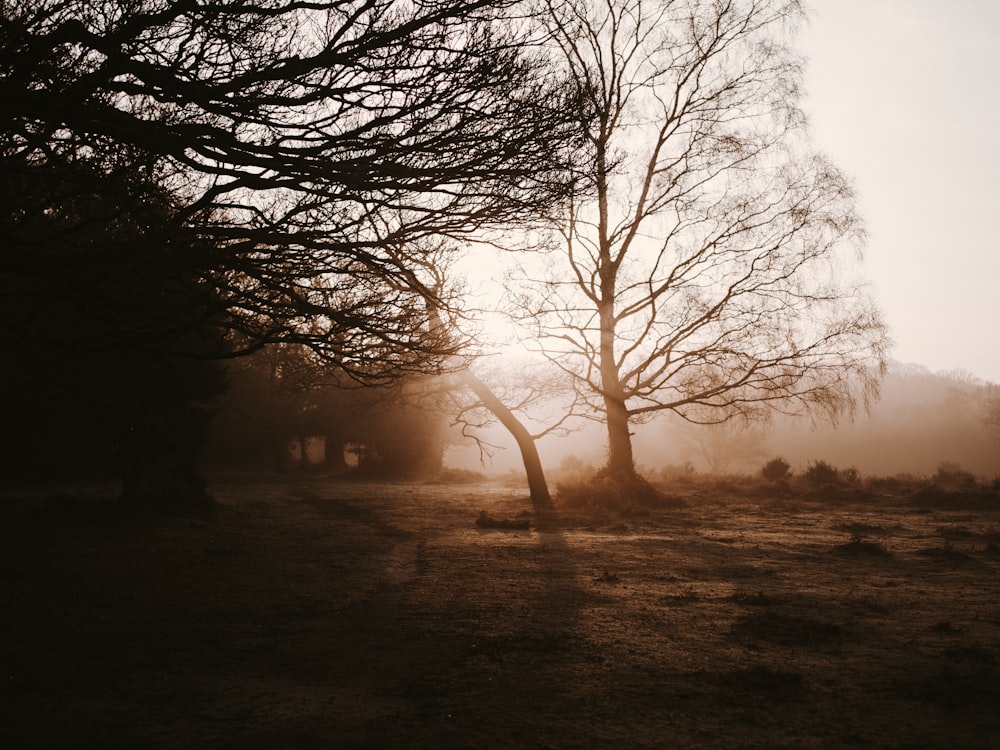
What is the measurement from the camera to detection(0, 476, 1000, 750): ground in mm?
4016

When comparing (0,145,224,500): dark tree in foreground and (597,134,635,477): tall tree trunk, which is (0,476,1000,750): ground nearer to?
(0,145,224,500): dark tree in foreground

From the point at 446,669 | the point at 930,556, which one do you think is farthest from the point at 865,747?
the point at 930,556

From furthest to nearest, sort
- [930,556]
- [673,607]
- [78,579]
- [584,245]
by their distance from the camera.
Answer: [584,245] → [930,556] → [78,579] → [673,607]

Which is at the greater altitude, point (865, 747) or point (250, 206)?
point (250, 206)

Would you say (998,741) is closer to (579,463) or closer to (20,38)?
(20,38)

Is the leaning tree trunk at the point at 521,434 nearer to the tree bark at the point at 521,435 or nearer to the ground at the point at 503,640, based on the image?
the tree bark at the point at 521,435

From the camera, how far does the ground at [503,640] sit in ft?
13.2

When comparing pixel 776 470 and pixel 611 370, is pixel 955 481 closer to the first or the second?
pixel 776 470

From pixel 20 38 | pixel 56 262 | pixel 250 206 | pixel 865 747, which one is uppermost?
pixel 20 38

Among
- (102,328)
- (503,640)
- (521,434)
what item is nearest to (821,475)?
(521,434)

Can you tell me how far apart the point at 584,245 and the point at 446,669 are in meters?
13.5

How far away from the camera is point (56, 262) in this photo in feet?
16.6

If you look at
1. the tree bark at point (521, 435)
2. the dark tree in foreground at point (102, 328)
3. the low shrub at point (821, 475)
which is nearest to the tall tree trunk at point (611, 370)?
the tree bark at point (521, 435)

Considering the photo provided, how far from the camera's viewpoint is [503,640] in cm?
583
